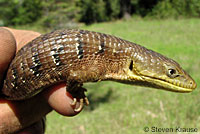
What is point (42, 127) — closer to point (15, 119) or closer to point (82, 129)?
point (15, 119)

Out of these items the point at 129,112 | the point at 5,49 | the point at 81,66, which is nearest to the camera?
the point at 81,66

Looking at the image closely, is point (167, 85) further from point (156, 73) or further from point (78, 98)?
point (78, 98)

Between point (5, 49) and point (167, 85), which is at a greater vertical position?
point (5, 49)

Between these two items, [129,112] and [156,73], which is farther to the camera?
[129,112]

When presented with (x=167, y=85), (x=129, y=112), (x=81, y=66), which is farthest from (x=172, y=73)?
(x=129, y=112)

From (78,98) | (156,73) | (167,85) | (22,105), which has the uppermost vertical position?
(156,73)

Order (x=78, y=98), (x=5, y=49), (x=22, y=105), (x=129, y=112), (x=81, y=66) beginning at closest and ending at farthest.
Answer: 1. (x=81, y=66)
2. (x=78, y=98)
3. (x=5, y=49)
4. (x=22, y=105)
5. (x=129, y=112)

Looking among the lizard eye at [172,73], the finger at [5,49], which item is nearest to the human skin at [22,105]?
the finger at [5,49]

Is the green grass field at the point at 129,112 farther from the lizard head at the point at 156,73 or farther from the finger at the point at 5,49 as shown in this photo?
the finger at the point at 5,49
